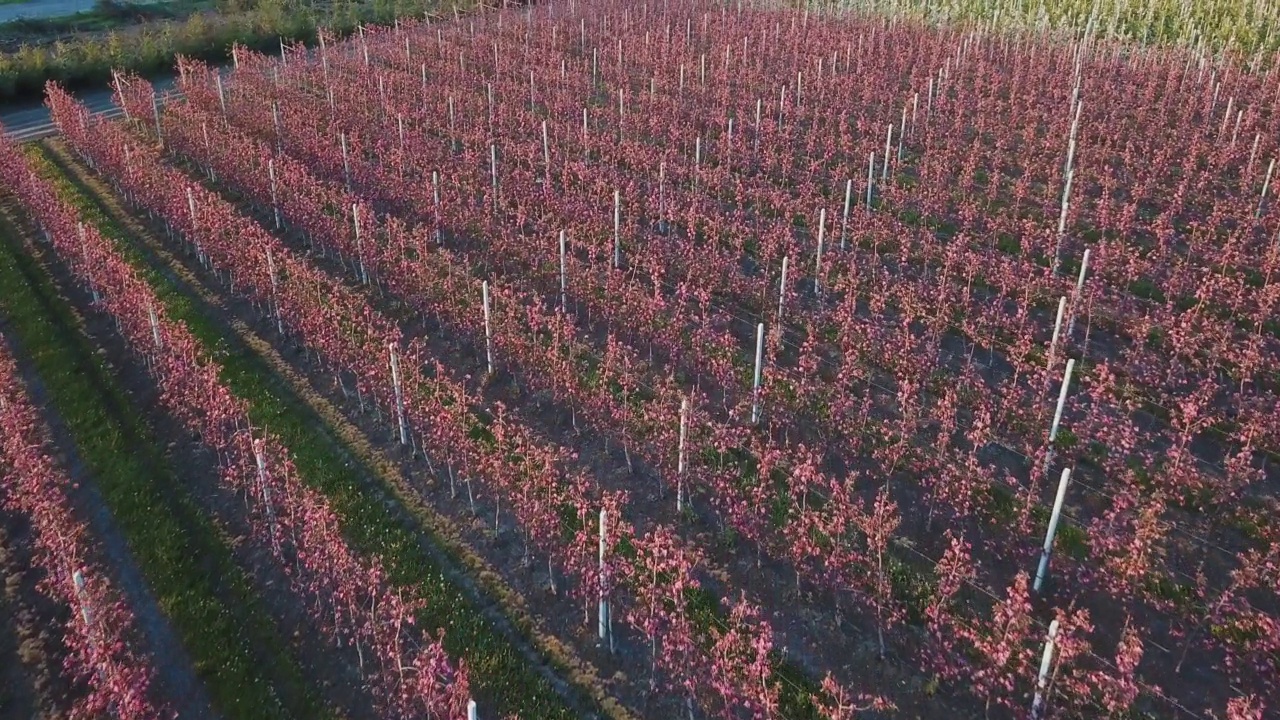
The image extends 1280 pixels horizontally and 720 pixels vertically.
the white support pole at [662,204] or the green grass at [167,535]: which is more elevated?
the white support pole at [662,204]

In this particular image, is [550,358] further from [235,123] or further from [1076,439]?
[235,123]

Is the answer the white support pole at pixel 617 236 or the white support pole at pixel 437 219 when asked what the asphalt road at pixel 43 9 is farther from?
the white support pole at pixel 617 236

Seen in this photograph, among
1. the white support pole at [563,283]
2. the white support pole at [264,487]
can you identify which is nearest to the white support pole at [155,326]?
the white support pole at [264,487]

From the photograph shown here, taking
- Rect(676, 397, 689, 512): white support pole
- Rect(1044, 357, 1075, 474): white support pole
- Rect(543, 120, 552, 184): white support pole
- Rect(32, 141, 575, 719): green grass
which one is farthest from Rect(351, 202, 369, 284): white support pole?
Rect(1044, 357, 1075, 474): white support pole

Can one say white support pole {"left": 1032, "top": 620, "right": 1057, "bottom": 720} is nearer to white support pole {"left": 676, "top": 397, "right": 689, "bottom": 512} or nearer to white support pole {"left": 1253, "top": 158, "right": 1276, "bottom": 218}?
white support pole {"left": 676, "top": 397, "right": 689, "bottom": 512}

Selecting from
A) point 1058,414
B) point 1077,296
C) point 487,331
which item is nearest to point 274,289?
point 487,331
